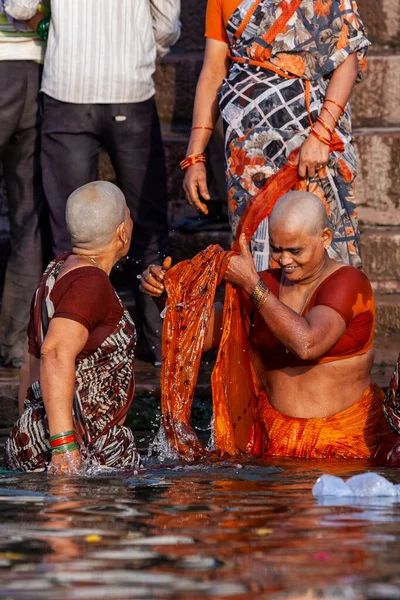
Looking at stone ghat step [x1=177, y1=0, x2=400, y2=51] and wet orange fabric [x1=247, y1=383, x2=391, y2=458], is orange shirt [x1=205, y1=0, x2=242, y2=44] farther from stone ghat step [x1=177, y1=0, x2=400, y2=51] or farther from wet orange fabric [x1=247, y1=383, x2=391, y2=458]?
stone ghat step [x1=177, y1=0, x2=400, y2=51]

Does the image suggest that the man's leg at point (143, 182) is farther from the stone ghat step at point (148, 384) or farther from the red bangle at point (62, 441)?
the red bangle at point (62, 441)

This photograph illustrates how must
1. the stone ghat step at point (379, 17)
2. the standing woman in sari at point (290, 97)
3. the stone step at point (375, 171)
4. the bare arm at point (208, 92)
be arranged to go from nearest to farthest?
the standing woman in sari at point (290, 97)
the bare arm at point (208, 92)
the stone step at point (375, 171)
the stone ghat step at point (379, 17)

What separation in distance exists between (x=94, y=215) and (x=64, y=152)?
1795mm

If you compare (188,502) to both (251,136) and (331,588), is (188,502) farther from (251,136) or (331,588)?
(251,136)

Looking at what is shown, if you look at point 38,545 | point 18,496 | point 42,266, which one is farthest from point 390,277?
point 38,545

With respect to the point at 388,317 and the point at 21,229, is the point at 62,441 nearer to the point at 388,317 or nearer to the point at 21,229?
the point at 21,229

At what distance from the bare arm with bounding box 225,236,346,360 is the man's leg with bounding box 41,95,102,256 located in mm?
1693

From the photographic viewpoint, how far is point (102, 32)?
22.5 feet

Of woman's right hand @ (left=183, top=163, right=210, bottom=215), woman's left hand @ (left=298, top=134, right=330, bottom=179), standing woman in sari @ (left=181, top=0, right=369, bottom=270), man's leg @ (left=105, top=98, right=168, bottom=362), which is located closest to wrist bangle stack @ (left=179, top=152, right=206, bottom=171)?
woman's right hand @ (left=183, top=163, right=210, bottom=215)

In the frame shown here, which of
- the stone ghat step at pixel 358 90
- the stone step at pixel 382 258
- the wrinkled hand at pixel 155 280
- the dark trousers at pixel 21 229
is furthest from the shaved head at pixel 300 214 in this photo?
the stone ghat step at pixel 358 90

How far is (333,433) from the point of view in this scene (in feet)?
18.5

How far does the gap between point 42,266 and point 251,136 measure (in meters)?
2.03

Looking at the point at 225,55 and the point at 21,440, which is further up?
the point at 225,55

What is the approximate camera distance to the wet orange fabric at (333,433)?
5605 millimetres
